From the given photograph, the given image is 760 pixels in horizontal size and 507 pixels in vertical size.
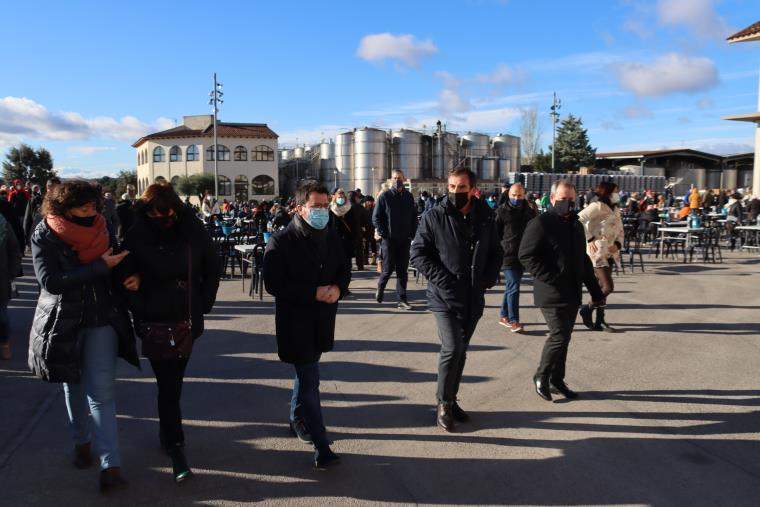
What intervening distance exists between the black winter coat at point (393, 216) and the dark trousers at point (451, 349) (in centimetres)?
445

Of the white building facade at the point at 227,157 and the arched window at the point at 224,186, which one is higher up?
the white building facade at the point at 227,157

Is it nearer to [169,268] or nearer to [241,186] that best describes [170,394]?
[169,268]

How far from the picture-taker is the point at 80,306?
340 cm

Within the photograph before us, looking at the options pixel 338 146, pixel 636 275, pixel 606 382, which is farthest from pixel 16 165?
pixel 606 382

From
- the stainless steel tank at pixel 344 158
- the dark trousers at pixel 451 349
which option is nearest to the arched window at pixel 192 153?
the stainless steel tank at pixel 344 158

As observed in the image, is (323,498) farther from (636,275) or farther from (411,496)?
(636,275)

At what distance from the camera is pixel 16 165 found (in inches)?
2307

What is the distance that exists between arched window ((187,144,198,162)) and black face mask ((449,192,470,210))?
58.1 m

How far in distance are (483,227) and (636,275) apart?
9.39 m

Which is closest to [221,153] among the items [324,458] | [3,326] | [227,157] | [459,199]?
[227,157]

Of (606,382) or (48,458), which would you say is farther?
(606,382)

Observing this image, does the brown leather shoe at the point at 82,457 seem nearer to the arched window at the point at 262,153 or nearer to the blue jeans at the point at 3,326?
the blue jeans at the point at 3,326

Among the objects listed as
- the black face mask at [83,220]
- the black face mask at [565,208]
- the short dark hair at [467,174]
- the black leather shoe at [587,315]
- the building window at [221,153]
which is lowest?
the black leather shoe at [587,315]

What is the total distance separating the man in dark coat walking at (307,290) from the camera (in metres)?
3.62
